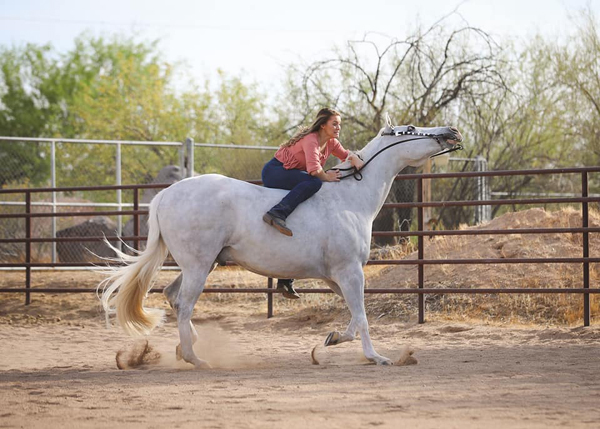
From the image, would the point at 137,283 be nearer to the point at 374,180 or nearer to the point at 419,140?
the point at 374,180

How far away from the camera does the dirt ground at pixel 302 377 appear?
414cm

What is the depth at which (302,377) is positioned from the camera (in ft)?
17.9

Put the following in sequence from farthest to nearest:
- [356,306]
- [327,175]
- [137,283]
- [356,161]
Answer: [356,161]
[327,175]
[137,283]
[356,306]

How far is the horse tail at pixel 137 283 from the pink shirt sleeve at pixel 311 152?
1154 mm

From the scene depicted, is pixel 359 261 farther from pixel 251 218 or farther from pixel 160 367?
pixel 160 367

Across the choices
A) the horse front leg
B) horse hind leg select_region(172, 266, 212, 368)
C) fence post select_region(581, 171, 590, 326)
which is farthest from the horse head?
fence post select_region(581, 171, 590, 326)

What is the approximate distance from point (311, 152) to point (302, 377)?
1703 millimetres

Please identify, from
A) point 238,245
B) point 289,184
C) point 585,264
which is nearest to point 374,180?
point 289,184

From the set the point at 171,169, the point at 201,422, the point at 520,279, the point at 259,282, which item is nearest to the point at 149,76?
the point at 171,169

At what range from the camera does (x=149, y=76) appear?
111ft

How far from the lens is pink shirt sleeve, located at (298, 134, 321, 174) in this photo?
6086 millimetres

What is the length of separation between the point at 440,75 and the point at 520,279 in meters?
7.58

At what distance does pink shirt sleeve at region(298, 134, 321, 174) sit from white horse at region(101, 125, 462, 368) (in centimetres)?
24

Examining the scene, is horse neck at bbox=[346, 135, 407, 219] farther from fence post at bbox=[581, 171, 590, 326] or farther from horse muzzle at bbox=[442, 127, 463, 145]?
fence post at bbox=[581, 171, 590, 326]
